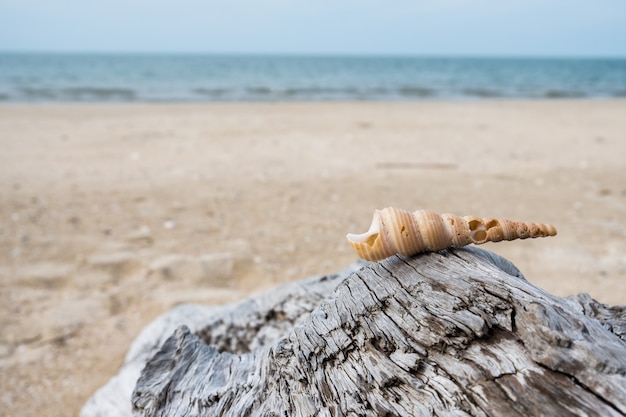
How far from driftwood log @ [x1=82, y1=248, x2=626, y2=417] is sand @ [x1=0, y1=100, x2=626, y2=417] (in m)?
1.63

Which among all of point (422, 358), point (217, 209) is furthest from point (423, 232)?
point (217, 209)

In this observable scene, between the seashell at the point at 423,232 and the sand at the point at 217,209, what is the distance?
2408 millimetres

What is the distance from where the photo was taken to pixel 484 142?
33.7ft

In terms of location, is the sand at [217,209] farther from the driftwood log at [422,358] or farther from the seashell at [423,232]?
the seashell at [423,232]

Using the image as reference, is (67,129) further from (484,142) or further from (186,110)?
(484,142)

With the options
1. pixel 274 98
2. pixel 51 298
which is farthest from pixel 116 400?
pixel 274 98

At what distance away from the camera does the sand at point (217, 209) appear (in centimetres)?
377

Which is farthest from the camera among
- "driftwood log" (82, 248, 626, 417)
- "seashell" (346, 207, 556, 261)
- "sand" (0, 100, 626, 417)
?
"sand" (0, 100, 626, 417)

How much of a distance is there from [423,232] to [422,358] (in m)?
0.42

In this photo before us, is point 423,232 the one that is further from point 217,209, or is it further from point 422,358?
point 217,209

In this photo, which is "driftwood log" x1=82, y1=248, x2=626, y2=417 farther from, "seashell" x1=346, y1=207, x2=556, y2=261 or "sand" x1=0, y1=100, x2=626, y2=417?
"sand" x1=0, y1=100, x2=626, y2=417

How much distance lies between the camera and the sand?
3.77 meters

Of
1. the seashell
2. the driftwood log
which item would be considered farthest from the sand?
the seashell

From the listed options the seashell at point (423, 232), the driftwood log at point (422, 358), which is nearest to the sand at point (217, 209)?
the driftwood log at point (422, 358)
